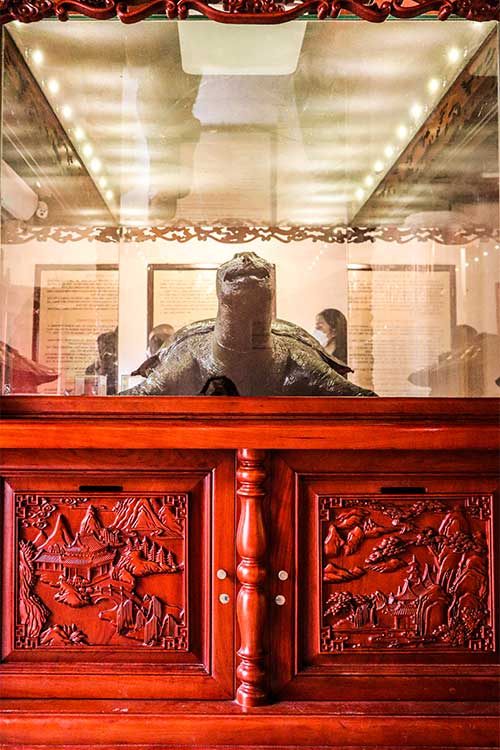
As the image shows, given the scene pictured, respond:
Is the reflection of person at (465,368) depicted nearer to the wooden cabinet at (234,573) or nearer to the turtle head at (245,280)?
the wooden cabinet at (234,573)

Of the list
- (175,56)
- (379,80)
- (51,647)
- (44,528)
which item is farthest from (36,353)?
(379,80)

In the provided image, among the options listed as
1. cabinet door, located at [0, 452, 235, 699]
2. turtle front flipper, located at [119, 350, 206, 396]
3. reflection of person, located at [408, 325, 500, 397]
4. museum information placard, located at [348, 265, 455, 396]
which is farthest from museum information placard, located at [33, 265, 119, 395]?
reflection of person, located at [408, 325, 500, 397]

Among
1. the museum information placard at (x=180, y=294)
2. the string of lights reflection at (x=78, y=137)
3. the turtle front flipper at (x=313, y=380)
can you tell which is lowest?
the turtle front flipper at (x=313, y=380)

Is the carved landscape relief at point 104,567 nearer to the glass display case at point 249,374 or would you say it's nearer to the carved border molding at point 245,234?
the glass display case at point 249,374

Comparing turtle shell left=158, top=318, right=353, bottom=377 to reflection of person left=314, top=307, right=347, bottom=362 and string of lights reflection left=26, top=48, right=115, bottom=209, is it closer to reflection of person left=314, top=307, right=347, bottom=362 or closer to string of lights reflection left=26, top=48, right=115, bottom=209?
reflection of person left=314, top=307, right=347, bottom=362

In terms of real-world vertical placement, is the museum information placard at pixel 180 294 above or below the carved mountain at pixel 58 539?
above

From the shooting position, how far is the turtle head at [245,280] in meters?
1.14

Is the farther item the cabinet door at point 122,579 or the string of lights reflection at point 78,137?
the string of lights reflection at point 78,137

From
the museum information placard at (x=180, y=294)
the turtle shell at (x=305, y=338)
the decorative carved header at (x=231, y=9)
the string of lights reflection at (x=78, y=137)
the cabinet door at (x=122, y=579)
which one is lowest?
the cabinet door at (x=122, y=579)

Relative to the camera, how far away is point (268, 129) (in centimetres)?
118

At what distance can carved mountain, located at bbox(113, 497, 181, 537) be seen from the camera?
41.3 inches

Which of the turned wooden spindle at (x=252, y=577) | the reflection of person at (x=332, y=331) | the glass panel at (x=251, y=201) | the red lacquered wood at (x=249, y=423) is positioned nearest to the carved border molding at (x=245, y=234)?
the glass panel at (x=251, y=201)

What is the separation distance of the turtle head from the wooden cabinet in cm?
19

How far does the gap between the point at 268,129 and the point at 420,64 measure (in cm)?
30
